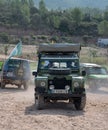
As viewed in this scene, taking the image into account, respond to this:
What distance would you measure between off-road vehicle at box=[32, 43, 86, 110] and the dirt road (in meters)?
0.46

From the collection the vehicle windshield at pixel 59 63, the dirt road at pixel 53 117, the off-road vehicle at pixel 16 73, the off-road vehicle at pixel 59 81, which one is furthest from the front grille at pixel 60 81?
the off-road vehicle at pixel 16 73

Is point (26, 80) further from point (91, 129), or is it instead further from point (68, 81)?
point (91, 129)

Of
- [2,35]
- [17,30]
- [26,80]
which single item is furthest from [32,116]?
[17,30]

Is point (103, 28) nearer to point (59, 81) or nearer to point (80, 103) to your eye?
point (59, 81)

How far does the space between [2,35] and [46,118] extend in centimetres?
11045

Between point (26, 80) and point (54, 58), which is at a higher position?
point (54, 58)

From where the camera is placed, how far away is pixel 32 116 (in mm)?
14242

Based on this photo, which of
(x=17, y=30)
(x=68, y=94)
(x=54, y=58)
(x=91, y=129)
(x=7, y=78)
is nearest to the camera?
(x=91, y=129)

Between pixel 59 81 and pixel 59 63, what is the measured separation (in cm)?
139

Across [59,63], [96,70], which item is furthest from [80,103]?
[96,70]

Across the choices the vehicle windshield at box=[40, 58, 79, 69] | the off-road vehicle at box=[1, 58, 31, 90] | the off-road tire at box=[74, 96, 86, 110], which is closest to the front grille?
the off-road tire at box=[74, 96, 86, 110]

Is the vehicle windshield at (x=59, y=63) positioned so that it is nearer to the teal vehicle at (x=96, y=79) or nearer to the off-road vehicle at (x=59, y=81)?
the off-road vehicle at (x=59, y=81)

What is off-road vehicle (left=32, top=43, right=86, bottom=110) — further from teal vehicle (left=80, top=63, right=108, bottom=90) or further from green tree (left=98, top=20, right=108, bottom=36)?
green tree (left=98, top=20, right=108, bottom=36)

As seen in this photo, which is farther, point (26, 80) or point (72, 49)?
point (26, 80)
